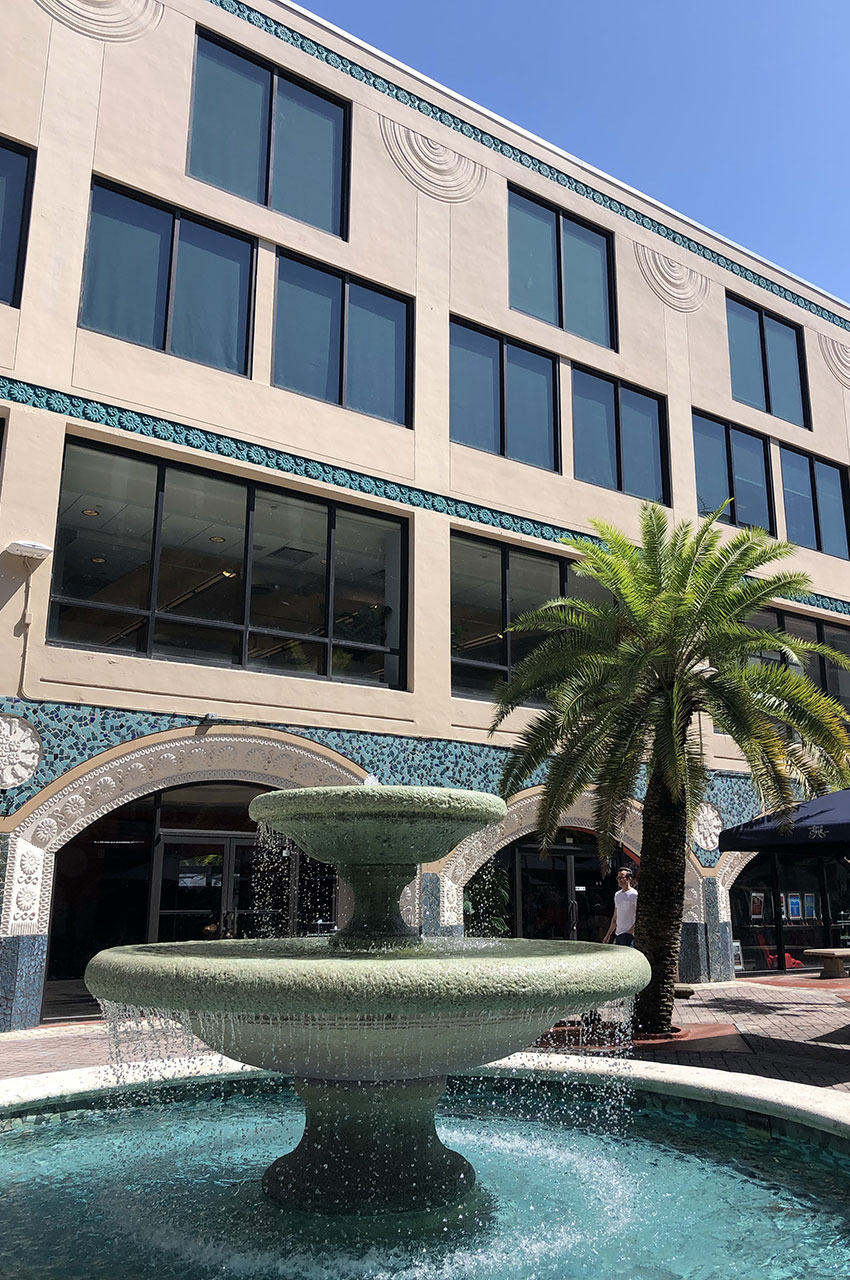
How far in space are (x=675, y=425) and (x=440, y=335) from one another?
548cm

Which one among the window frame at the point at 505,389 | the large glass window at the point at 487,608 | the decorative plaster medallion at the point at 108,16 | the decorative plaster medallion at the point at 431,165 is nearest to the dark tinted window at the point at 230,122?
the decorative plaster medallion at the point at 108,16

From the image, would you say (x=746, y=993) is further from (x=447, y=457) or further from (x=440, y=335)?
(x=440, y=335)

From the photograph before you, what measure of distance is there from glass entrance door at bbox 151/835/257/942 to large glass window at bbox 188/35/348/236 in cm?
923

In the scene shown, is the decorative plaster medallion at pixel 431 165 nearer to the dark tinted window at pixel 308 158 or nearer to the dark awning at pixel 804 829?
the dark tinted window at pixel 308 158

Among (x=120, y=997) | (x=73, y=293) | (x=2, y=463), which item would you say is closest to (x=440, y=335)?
(x=73, y=293)

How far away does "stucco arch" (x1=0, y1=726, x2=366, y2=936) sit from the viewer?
452 inches

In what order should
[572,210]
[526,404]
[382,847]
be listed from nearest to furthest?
[382,847]
[526,404]
[572,210]

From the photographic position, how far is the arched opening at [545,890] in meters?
15.5

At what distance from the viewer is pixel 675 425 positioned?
19547 millimetres

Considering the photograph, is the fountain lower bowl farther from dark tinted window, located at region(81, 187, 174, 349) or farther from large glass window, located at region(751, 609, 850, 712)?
large glass window, located at region(751, 609, 850, 712)

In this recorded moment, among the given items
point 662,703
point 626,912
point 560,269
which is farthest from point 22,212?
point 626,912

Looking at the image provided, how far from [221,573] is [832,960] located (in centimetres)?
1182

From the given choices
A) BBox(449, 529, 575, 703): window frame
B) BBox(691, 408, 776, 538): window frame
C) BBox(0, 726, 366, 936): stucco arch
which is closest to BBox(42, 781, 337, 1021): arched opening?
BBox(0, 726, 366, 936): stucco arch

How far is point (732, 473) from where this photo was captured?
20.6 meters
